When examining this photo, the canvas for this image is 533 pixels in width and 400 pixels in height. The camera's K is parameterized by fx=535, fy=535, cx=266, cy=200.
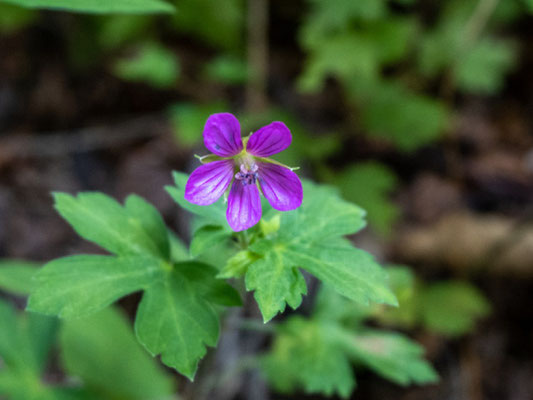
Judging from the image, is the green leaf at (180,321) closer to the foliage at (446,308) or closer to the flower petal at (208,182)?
the flower petal at (208,182)

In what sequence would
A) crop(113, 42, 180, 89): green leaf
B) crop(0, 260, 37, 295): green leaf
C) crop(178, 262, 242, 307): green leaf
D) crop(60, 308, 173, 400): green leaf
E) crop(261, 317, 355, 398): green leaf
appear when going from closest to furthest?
crop(178, 262, 242, 307): green leaf < crop(261, 317, 355, 398): green leaf < crop(0, 260, 37, 295): green leaf < crop(60, 308, 173, 400): green leaf < crop(113, 42, 180, 89): green leaf

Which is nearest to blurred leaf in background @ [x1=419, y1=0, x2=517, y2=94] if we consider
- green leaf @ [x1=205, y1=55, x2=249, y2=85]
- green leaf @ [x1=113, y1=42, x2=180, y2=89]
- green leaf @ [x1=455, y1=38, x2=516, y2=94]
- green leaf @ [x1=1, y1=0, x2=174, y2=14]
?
green leaf @ [x1=455, y1=38, x2=516, y2=94]

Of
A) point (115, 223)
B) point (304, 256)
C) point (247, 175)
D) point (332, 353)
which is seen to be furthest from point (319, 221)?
point (332, 353)

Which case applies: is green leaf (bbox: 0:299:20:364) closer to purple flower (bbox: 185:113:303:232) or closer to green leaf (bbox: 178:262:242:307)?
green leaf (bbox: 178:262:242:307)

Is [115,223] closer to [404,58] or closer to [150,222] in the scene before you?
[150,222]

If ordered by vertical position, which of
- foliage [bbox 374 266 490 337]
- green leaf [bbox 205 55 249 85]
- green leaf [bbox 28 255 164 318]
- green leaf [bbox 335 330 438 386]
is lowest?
foliage [bbox 374 266 490 337]

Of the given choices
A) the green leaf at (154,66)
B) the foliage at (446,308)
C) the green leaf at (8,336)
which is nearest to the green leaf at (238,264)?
the green leaf at (8,336)

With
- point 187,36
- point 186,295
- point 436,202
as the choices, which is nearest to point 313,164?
point 436,202

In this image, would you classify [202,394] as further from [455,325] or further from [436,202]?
[436,202]
